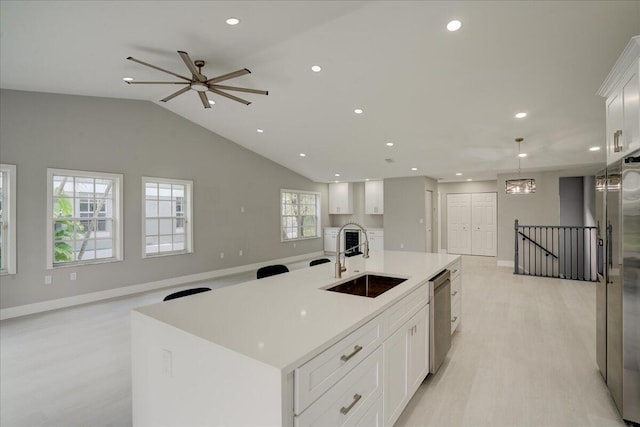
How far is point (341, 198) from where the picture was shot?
10.0 metres

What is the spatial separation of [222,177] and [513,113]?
222 inches

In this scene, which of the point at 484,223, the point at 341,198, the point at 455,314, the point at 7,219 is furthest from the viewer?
the point at 341,198

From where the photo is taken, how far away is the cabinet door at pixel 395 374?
5.69ft

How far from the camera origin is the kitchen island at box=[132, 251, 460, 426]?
109cm

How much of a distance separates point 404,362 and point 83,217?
17.8ft

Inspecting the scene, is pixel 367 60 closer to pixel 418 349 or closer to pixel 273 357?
pixel 418 349

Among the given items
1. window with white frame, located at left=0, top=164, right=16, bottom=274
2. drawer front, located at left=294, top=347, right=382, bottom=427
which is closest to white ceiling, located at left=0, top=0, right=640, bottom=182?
window with white frame, located at left=0, top=164, right=16, bottom=274

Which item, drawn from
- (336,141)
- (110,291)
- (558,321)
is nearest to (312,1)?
(336,141)

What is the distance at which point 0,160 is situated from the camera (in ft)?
13.6

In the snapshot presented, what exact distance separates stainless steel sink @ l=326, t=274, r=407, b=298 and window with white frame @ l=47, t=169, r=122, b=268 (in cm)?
464

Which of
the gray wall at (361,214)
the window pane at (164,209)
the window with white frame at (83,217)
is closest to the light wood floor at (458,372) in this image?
the window with white frame at (83,217)

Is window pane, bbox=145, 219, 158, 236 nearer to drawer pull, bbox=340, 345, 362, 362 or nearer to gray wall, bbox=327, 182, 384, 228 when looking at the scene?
drawer pull, bbox=340, 345, 362, 362

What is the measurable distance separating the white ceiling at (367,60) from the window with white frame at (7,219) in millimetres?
1250

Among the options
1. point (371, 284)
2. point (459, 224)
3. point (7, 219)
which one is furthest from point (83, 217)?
point (459, 224)
